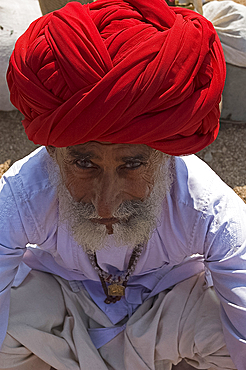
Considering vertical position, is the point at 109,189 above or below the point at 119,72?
below

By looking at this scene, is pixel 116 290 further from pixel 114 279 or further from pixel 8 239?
pixel 8 239

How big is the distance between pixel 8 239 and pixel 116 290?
0.62 meters

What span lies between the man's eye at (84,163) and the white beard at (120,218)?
0.17 meters

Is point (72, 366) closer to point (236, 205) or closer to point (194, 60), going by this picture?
point (236, 205)

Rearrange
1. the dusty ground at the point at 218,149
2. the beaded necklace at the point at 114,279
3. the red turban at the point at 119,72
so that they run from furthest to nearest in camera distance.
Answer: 1. the dusty ground at the point at 218,149
2. the beaded necklace at the point at 114,279
3. the red turban at the point at 119,72

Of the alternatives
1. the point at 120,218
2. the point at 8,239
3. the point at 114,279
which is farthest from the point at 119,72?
the point at 114,279

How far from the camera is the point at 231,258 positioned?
169cm

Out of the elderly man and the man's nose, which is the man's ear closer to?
the elderly man

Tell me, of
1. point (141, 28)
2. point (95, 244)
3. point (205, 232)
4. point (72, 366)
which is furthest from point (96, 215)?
point (72, 366)

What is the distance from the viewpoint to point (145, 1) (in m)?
1.40

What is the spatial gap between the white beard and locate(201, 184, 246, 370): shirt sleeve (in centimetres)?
22

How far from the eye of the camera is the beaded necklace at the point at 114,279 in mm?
1970

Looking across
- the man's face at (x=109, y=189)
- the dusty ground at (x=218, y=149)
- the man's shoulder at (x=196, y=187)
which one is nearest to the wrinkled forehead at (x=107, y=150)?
the man's face at (x=109, y=189)

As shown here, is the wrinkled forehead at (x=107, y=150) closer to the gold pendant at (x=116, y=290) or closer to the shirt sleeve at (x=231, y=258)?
the shirt sleeve at (x=231, y=258)
